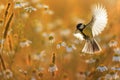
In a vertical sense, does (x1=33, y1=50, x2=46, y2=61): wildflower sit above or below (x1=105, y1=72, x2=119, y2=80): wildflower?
above

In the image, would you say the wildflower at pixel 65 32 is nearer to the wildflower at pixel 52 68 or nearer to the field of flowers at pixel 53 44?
the field of flowers at pixel 53 44

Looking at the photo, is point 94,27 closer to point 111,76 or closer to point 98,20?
point 98,20

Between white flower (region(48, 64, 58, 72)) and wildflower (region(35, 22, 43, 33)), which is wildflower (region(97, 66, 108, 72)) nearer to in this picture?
white flower (region(48, 64, 58, 72))

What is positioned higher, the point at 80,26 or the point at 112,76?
the point at 80,26

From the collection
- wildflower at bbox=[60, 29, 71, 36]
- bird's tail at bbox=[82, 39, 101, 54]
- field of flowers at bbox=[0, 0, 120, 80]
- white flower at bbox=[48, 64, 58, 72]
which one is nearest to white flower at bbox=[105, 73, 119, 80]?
field of flowers at bbox=[0, 0, 120, 80]

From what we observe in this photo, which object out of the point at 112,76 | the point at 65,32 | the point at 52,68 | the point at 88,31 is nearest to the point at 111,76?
the point at 112,76

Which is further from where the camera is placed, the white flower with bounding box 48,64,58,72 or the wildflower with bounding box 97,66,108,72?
the wildflower with bounding box 97,66,108,72
